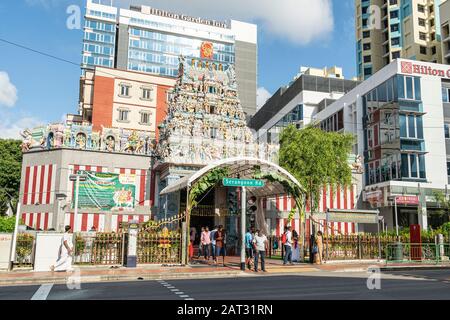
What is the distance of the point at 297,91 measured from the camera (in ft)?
229

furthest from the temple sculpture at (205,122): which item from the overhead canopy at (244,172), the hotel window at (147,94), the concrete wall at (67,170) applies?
the hotel window at (147,94)

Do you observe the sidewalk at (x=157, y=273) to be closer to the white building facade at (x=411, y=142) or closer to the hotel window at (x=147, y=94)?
the white building facade at (x=411, y=142)

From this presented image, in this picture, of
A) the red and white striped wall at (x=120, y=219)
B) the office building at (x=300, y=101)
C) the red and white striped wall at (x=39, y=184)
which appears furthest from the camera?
the office building at (x=300, y=101)

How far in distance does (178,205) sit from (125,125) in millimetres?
27630

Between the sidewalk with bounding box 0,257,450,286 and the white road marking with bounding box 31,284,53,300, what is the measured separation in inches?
48.2

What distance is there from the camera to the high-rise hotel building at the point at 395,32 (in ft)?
238

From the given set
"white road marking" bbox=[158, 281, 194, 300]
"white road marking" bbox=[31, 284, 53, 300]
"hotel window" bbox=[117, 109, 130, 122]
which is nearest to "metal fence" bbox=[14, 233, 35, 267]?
"white road marking" bbox=[31, 284, 53, 300]

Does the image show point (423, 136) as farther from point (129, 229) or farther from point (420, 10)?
point (420, 10)

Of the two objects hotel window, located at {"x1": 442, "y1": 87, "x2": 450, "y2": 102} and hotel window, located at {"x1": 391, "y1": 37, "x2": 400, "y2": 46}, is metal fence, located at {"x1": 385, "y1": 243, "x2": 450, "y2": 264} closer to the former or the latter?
hotel window, located at {"x1": 442, "y1": 87, "x2": 450, "y2": 102}

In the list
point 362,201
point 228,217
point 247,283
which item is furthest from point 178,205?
point 362,201

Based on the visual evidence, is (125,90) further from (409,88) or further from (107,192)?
(409,88)

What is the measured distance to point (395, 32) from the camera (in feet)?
255

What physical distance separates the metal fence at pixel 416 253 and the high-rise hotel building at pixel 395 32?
5490cm

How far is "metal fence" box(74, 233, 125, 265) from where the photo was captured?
63.9 feet
